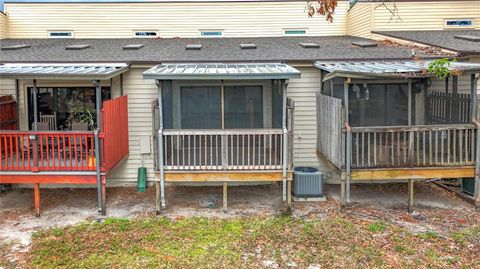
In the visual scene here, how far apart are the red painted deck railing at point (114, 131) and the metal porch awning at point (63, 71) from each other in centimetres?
58

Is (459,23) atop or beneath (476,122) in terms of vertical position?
atop

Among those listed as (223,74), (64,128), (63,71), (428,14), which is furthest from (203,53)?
(428,14)

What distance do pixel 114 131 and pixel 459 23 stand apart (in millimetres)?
11753

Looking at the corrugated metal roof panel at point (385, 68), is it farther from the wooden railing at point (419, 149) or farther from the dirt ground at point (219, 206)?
the dirt ground at point (219, 206)

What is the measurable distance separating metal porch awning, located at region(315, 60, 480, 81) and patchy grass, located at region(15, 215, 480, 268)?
261cm

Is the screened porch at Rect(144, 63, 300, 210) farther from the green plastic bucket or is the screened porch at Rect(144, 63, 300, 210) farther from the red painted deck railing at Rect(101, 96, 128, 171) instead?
the green plastic bucket

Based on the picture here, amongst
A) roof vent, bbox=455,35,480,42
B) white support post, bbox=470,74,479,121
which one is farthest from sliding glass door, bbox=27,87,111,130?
roof vent, bbox=455,35,480,42

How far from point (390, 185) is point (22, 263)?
7.78 m

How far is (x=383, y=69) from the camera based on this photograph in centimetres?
801

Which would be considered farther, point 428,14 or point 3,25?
point 3,25

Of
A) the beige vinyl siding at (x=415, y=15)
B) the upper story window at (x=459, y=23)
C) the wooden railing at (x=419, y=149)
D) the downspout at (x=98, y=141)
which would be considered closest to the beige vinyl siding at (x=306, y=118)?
the wooden railing at (x=419, y=149)

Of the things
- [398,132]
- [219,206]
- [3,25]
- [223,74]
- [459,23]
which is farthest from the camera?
[3,25]

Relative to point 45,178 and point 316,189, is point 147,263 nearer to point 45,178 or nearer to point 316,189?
point 45,178

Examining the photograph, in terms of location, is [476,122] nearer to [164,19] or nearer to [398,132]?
[398,132]
